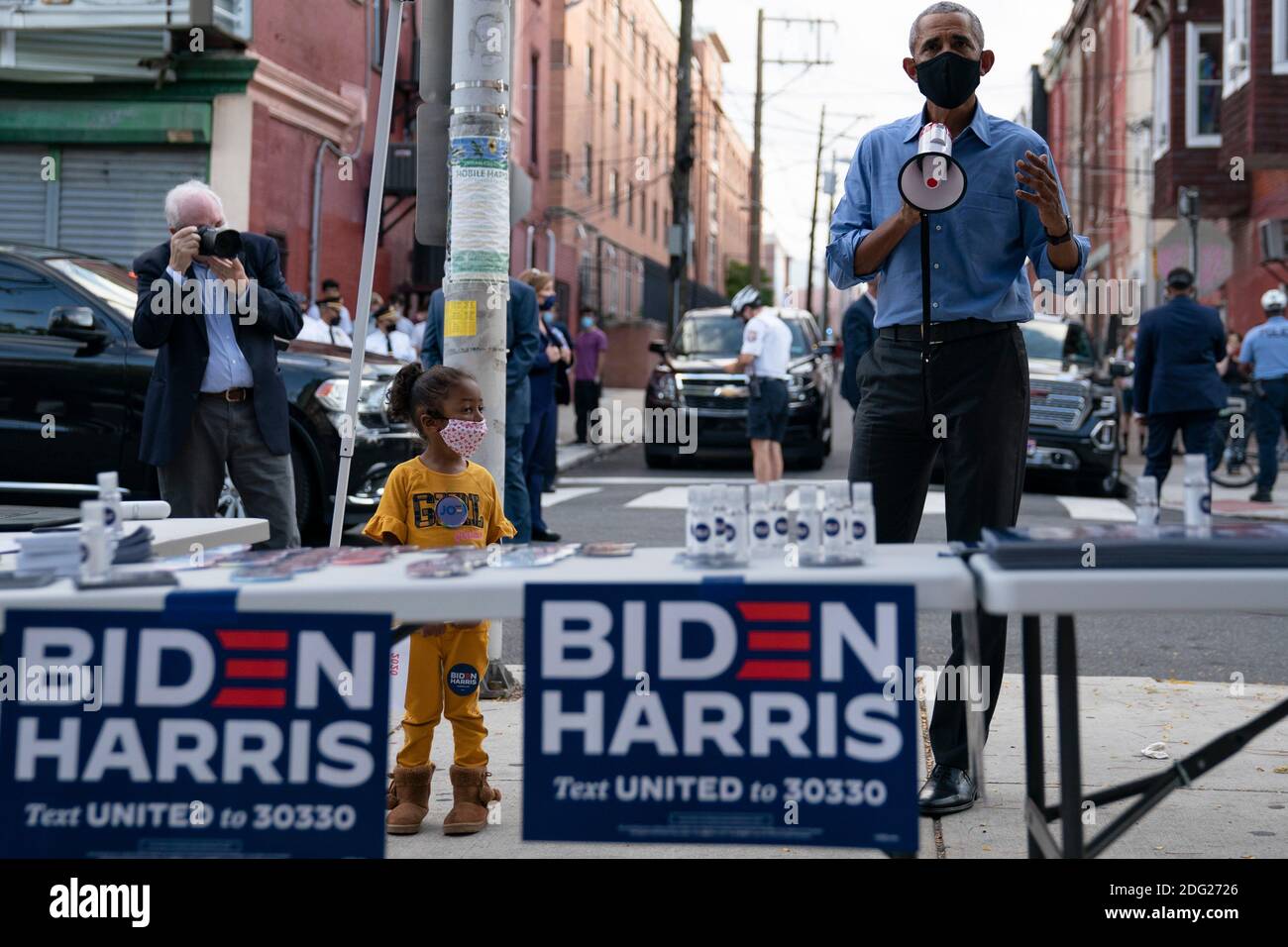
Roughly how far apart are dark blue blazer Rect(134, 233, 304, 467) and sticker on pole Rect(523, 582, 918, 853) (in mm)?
3278

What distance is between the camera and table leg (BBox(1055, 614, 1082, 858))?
305cm

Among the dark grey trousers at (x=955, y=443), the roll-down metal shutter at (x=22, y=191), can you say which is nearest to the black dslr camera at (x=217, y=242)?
the dark grey trousers at (x=955, y=443)

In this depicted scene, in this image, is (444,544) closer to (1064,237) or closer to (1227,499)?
(1064,237)

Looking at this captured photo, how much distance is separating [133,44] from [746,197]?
255 feet

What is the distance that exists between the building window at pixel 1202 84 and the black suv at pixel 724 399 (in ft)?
45.4

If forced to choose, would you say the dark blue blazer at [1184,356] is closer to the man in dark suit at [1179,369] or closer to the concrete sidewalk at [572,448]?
the man in dark suit at [1179,369]

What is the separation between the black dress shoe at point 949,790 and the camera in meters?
4.37

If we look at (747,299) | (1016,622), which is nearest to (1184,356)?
(747,299)

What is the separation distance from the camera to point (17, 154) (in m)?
19.8

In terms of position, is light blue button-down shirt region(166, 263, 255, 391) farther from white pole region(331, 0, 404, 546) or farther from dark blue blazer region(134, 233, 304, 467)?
white pole region(331, 0, 404, 546)

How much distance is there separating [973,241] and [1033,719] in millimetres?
1505
